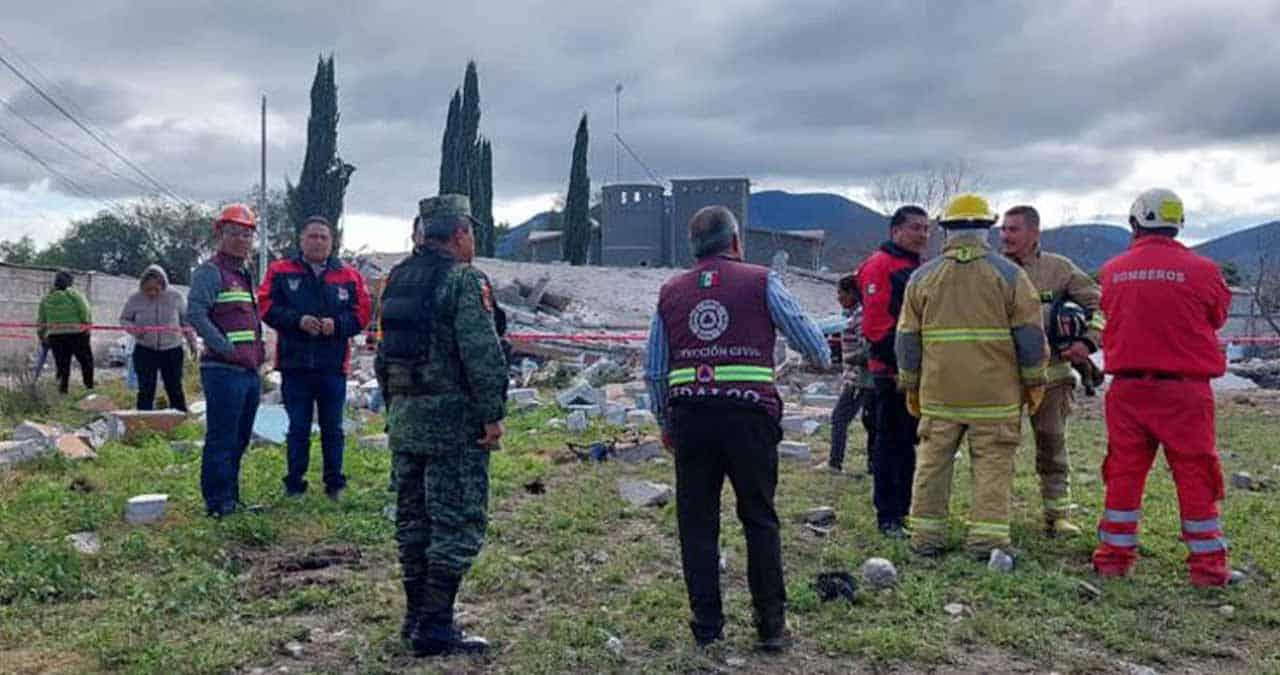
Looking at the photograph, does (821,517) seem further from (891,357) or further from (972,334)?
(972,334)

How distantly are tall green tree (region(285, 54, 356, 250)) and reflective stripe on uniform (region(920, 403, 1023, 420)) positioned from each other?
41.3 m

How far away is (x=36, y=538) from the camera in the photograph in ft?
20.3

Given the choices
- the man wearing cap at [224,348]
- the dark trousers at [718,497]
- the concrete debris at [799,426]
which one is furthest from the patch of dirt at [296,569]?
the concrete debris at [799,426]

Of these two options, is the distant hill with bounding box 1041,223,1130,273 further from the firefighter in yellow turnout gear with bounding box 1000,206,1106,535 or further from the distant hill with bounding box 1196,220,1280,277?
the firefighter in yellow turnout gear with bounding box 1000,206,1106,535

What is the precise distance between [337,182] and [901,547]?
41869 millimetres

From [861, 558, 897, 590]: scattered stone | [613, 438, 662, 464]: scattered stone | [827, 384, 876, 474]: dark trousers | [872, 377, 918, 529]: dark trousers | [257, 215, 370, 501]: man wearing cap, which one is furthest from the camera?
[613, 438, 662, 464]: scattered stone

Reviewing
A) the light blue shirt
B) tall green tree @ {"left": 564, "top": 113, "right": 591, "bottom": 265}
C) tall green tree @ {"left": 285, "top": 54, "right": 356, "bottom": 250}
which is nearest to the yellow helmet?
the light blue shirt

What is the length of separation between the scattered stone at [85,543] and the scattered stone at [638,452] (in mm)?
4320

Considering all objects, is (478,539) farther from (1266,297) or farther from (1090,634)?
(1266,297)

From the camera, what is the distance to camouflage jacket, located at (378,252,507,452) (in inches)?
173

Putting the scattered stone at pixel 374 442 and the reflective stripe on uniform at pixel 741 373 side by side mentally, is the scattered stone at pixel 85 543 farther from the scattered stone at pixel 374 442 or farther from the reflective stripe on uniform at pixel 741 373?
the reflective stripe on uniform at pixel 741 373

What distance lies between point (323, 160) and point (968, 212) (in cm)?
4209

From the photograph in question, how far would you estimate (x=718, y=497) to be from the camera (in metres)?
4.57

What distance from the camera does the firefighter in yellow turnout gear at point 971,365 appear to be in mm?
5582
